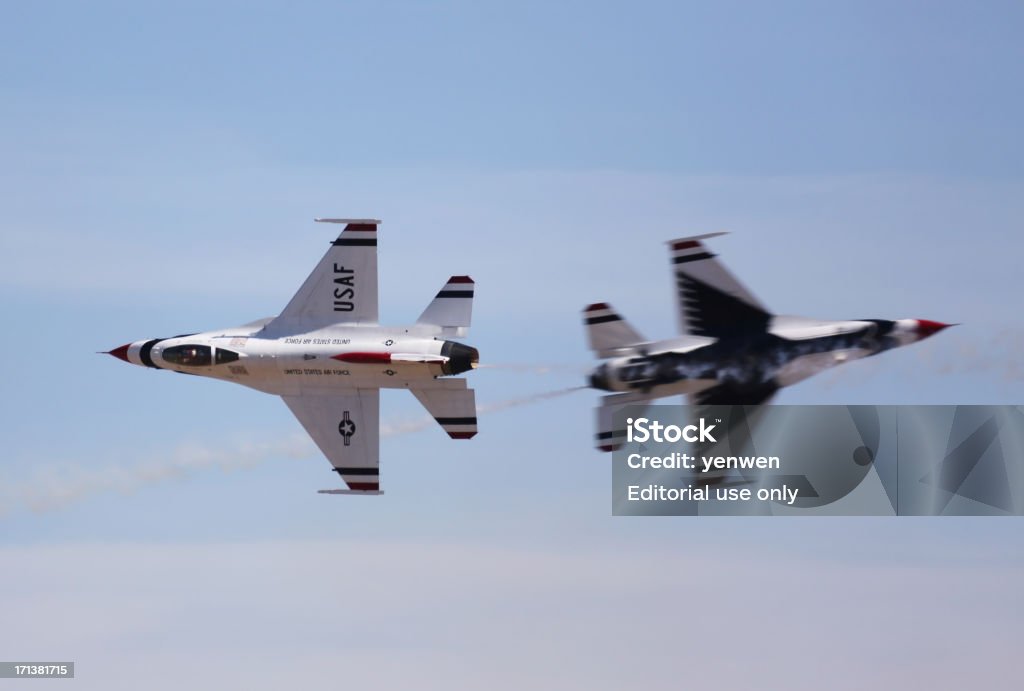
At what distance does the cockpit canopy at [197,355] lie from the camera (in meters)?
60.9

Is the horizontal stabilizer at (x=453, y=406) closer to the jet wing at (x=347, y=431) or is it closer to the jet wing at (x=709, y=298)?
the jet wing at (x=347, y=431)

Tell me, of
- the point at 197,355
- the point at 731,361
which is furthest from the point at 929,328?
the point at 197,355

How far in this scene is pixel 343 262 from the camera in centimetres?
6166

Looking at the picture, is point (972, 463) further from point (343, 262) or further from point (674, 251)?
point (343, 262)

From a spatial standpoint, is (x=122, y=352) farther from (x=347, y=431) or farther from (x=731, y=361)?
(x=731, y=361)

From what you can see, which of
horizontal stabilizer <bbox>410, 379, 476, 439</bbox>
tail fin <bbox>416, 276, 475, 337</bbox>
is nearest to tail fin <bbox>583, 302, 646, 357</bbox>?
tail fin <bbox>416, 276, 475, 337</bbox>

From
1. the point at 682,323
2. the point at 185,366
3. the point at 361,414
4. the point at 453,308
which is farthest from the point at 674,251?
the point at 185,366

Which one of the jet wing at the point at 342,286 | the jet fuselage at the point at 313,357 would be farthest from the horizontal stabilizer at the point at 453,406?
the jet wing at the point at 342,286

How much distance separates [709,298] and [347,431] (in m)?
12.6

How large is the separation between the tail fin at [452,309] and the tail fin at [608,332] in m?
3.78

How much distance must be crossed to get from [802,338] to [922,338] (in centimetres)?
366

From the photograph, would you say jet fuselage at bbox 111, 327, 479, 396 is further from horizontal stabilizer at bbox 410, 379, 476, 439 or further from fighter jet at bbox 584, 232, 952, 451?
fighter jet at bbox 584, 232, 952, 451

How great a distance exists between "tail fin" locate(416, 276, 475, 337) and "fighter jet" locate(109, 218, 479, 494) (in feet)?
0.10

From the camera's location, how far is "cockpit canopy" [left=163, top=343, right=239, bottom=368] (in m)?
60.9
